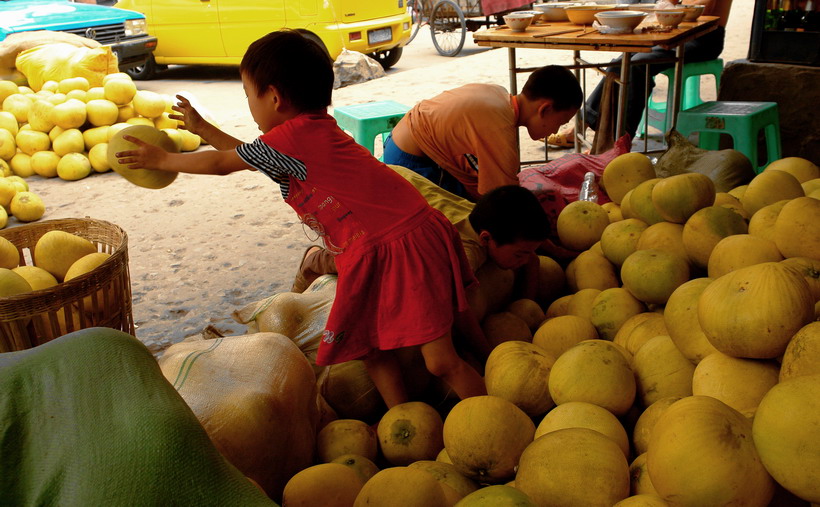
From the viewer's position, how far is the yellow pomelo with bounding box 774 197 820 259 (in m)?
1.79

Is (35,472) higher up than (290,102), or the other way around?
(290,102)

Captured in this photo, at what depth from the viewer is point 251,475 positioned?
174 cm

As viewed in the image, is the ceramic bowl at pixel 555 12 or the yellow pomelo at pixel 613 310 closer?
the yellow pomelo at pixel 613 310

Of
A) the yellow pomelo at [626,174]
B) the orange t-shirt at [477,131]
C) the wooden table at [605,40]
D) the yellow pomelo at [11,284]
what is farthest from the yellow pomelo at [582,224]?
the yellow pomelo at [11,284]

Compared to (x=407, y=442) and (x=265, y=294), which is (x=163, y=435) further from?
(x=265, y=294)

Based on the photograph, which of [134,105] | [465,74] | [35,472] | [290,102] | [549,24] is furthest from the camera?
[465,74]

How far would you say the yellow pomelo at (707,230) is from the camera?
2115 millimetres

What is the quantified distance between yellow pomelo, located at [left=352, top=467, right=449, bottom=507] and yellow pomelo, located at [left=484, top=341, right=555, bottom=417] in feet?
1.54

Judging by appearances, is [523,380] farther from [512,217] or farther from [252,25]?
[252,25]

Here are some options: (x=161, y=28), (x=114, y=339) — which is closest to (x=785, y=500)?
(x=114, y=339)

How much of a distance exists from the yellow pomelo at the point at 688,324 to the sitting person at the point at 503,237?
2.48ft

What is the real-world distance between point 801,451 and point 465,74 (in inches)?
358

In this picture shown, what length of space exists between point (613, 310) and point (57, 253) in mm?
2052

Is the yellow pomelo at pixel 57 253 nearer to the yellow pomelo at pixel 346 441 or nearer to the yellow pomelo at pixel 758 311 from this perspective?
the yellow pomelo at pixel 346 441
